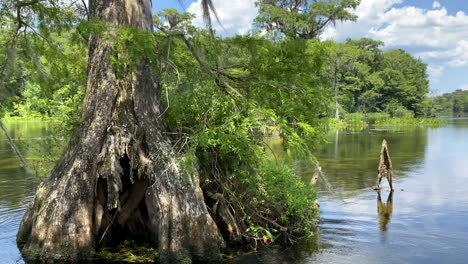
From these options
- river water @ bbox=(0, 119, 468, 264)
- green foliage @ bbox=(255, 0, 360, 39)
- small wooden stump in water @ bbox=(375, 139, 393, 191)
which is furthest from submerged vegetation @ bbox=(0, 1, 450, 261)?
green foliage @ bbox=(255, 0, 360, 39)

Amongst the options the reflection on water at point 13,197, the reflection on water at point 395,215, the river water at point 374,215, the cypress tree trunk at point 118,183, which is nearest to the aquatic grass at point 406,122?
the reflection on water at point 395,215

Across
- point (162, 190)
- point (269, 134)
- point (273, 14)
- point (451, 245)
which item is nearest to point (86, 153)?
point (162, 190)

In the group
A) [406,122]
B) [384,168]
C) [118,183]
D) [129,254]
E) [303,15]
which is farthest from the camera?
[406,122]

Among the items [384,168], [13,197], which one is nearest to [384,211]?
[384,168]

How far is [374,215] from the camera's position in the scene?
14438 millimetres

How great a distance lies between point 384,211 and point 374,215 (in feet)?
2.46

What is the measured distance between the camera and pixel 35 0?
37.7 feet

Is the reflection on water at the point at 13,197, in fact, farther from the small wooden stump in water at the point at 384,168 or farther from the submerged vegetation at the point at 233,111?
the small wooden stump in water at the point at 384,168

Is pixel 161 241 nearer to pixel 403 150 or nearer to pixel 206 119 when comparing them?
pixel 206 119

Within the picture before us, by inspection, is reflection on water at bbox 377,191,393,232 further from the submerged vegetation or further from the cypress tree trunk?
the cypress tree trunk

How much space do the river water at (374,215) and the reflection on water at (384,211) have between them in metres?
0.03

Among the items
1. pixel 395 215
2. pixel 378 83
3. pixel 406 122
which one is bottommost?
pixel 395 215

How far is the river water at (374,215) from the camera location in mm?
10656

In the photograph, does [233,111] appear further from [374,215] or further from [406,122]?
[406,122]
